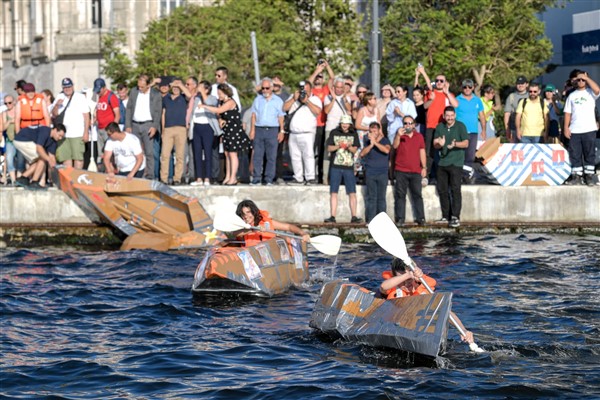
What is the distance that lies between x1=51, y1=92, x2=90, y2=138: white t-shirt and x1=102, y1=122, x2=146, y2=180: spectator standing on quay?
1.12 metres

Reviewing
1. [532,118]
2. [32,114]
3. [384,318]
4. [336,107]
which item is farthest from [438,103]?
[384,318]

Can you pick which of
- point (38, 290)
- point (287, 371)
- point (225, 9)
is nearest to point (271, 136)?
point (38, 290)

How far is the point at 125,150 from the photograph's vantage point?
75.3 ft

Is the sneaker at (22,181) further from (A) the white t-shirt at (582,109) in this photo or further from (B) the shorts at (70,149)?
(A) the white t-shirt at (582,109)

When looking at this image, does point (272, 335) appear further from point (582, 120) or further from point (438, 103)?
point (582, 120)

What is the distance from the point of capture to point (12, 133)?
24.2 metres

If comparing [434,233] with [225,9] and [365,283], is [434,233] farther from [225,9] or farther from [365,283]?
[225,9]

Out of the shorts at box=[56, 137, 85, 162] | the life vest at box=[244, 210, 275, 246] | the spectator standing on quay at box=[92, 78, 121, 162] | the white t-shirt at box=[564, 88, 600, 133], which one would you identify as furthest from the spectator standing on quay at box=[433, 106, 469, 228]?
the shorts at box=[56, 137, 85, 162]

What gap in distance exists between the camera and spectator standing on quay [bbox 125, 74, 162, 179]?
23.6 metres

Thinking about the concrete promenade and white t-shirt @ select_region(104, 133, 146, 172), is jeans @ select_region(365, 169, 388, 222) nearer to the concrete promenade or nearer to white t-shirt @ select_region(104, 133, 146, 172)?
the concrete promenade

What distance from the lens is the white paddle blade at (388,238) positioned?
547 inches

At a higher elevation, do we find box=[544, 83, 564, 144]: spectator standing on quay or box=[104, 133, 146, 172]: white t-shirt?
box=[544, 83, 564, 144]: spectator standing on quay

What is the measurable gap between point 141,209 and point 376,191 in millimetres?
4072

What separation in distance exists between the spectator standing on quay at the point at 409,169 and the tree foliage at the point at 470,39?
16219 mm
